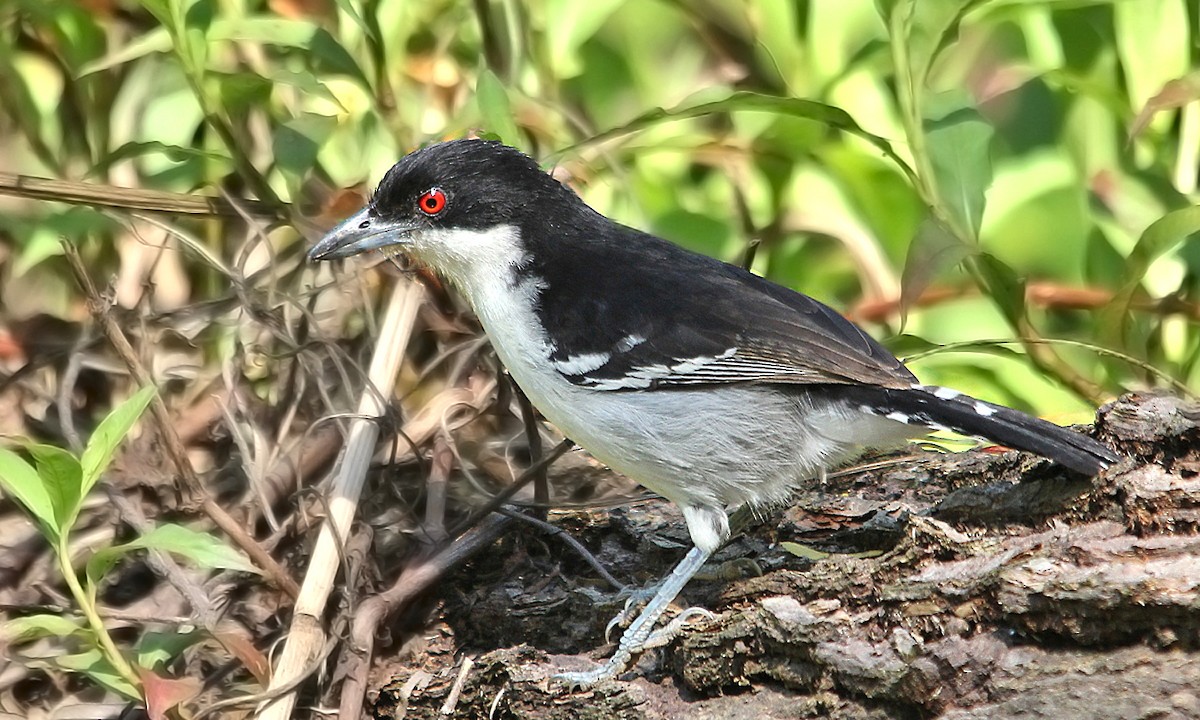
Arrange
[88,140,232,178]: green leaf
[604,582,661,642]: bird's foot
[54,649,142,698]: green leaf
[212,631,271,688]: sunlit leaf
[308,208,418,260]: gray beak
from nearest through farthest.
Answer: [54,649,142,698]: green leaf, [212,631,271,688]: sunlit leaf, [604,582,661,642]: bird's foot, [308,208,418,260]: gray beak, [88,140,232,178]: green leaf

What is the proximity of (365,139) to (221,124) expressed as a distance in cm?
84

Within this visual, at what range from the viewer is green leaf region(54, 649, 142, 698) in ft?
11.1

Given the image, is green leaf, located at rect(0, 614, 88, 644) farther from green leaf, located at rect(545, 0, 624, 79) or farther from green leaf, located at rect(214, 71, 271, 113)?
green leaf, located at rect(545, 0, 624, 79)

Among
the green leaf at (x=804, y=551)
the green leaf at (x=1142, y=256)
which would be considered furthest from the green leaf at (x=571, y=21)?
the green leaf at (x=804, y=551)

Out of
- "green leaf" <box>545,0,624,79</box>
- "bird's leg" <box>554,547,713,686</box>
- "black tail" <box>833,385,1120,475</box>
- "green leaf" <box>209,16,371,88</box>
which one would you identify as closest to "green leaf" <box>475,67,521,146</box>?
"green leaf" <box>209,16,371,88</box>

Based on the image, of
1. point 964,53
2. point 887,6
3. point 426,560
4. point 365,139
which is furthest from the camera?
point 964,53

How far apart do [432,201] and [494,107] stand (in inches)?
18.7

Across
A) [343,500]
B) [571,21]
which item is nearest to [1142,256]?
[571,21]

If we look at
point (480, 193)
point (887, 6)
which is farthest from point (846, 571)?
point (887, 6)

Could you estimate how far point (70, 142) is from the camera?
5.78 meters

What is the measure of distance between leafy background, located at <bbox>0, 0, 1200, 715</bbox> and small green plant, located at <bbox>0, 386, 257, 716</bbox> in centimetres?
117

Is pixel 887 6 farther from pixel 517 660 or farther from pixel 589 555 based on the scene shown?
pixel 517 660

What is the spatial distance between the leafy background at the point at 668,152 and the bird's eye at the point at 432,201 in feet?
1.29

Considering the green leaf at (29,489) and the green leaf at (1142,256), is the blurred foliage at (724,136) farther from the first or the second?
the green leaf at (29,489)
